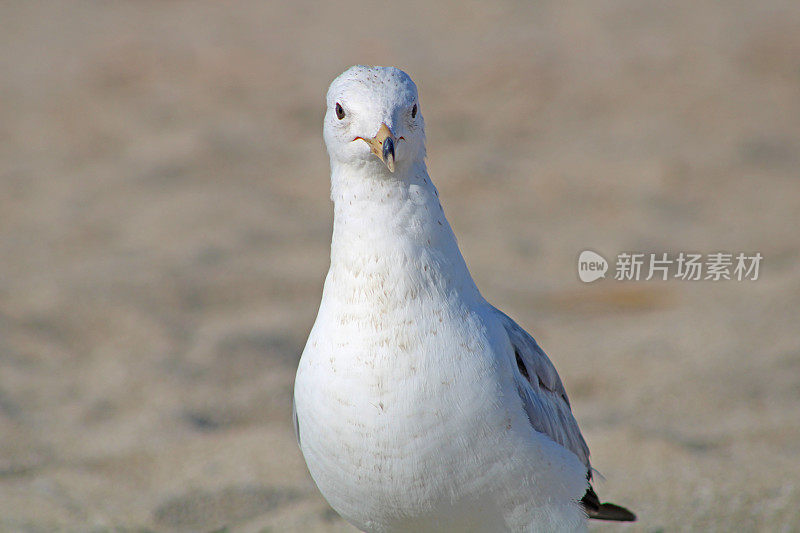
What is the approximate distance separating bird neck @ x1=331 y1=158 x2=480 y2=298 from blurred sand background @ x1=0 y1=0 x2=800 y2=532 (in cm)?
165

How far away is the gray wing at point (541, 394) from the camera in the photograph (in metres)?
2.88

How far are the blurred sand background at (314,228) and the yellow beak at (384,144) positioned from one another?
194 centimetres

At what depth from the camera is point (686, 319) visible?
5906 millimetres

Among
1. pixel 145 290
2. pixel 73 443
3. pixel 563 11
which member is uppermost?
pixel 563 11

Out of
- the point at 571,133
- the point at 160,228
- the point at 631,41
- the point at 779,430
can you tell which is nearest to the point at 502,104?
the point at 571,133

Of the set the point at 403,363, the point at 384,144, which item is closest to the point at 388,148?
the point at 384,144

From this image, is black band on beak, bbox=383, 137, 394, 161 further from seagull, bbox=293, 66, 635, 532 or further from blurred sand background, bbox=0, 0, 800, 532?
blurred sand background, bbox=0, 0, 800, 532

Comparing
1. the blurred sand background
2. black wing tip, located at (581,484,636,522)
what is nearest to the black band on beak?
black wing tip, located at (581,484,636,522)

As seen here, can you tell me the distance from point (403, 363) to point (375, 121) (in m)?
0.66

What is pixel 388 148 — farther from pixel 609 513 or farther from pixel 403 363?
pixel 609 513

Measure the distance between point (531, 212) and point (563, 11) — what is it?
13.0 feet

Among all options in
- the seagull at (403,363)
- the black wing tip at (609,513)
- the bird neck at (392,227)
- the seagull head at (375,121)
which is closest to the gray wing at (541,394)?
the seagull at (403,363)

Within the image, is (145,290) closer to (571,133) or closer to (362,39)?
(571,133)

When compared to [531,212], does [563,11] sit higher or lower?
higher
